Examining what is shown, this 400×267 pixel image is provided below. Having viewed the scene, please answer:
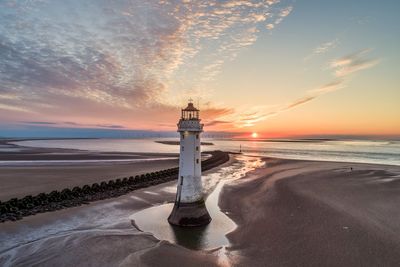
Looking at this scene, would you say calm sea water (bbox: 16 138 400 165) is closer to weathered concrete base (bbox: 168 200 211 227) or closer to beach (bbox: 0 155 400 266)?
beach (bbox: 0 155 400 266)

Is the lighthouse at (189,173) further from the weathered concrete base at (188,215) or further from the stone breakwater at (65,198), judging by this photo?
the stone breakwater at (65,198)

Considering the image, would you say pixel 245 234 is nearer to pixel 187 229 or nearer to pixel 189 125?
pixel 187 229

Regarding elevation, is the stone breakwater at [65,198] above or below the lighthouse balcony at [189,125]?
below

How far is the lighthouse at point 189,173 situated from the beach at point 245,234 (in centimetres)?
195

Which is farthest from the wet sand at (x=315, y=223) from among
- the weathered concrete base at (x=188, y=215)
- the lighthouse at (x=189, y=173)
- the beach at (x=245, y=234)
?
the lighthouse at (x=189, y=173)

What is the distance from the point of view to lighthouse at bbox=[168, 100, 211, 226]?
44.5ft

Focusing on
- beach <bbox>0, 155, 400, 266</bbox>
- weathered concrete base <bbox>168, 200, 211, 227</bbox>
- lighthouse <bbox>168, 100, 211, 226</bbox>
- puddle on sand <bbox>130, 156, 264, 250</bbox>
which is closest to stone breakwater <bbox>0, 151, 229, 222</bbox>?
beach <bbox>0, 155, 400, 266</bbox>

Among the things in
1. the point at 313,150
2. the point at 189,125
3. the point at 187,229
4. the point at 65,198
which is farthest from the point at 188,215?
the point at 313,150

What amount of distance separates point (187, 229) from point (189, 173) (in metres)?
2.57

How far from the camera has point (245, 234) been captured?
12.8 meters

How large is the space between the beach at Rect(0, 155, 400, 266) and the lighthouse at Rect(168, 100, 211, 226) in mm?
1947

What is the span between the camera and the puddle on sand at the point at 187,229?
12.1 meters

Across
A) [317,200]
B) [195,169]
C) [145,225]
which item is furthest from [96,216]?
[317,200]

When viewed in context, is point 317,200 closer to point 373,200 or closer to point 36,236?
point 373,200
